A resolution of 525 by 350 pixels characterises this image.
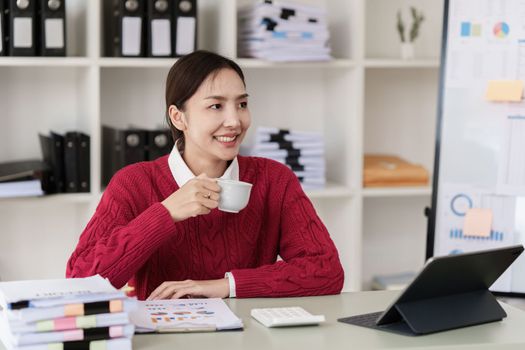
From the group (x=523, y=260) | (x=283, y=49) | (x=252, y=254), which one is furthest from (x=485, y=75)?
(x=252, y=254)

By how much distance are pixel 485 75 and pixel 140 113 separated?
1415mm

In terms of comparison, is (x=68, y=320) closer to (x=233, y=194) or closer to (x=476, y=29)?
(x=233, y=194)

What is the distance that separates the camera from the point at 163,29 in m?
3.14

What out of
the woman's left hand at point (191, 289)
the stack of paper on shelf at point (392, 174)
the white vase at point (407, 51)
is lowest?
the woman's left hand at point (191, 289)

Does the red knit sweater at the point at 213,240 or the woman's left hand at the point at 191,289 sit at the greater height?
the red knit sweater at the point at 213,240

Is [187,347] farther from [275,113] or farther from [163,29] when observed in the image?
[275,113]

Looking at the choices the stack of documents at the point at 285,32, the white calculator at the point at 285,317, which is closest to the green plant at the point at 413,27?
the stack of documents at the point at 285,32

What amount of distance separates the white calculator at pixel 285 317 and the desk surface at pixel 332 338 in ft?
0.04

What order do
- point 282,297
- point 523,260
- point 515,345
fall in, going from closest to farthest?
point 515,345, point 282,297, point 523,260

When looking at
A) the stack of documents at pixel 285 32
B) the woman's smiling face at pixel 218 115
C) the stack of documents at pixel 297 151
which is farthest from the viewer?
the stack of documents at pixel 297 151

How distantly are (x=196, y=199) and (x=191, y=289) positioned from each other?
0.21 metres

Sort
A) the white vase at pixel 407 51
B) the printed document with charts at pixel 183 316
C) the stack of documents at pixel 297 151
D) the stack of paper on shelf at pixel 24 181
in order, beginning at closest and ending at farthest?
1. the printed document with charts at pixel 183 316
2. the stack of paper on shelf at pixel 24 181
3. the stack of documents at pixel 297 151
4. the white vase at pixel 407 51

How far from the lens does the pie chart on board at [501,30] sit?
108 inches

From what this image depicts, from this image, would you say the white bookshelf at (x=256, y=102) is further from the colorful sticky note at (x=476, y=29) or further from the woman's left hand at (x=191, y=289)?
the woman's left hand at (x=191, y=289)
